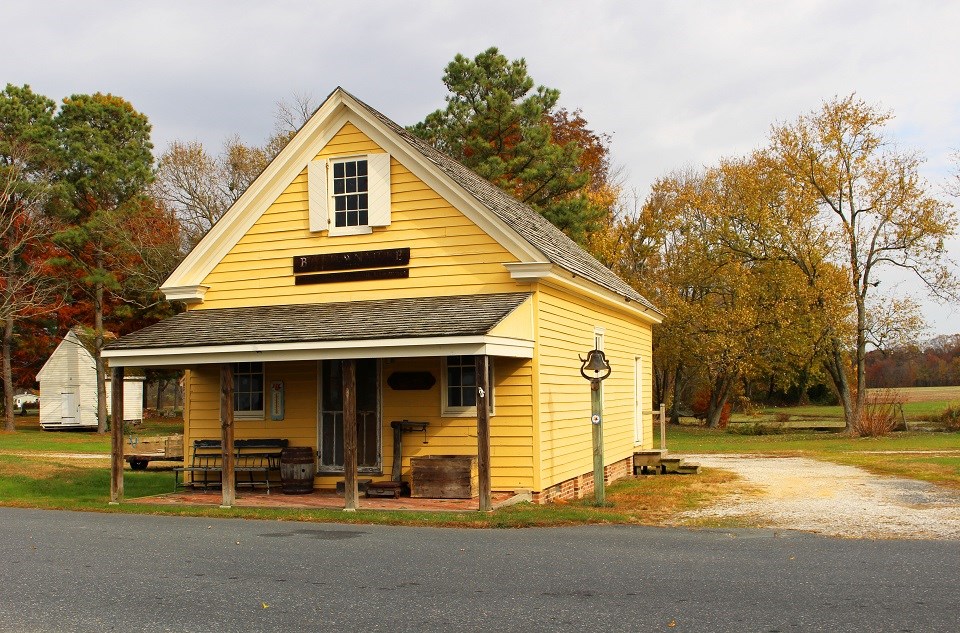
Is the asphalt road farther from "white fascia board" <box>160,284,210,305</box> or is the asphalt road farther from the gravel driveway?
"white fascia board" <box>160,284,210,305</box>

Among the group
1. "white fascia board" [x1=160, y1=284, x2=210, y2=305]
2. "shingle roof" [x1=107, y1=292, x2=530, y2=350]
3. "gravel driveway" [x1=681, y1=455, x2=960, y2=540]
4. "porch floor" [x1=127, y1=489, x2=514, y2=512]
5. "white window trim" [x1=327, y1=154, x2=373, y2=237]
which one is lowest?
"gravel driveway" [x1=681, y1=455, x2=960, y2=540]

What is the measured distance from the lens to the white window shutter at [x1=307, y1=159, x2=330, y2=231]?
1692cm

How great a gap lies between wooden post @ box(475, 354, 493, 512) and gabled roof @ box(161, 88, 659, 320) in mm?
2650

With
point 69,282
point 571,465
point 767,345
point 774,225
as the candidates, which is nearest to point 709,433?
point 767,345

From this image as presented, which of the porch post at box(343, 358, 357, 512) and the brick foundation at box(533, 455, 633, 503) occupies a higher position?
the porch post at box(343, 358, 357, 512)

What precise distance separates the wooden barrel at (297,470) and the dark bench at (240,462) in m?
0.28

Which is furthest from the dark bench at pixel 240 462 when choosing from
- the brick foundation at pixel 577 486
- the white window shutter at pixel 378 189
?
the brick foundation at pixel 577 486

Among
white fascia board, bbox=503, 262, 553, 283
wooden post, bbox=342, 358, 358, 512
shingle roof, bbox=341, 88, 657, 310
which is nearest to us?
wooden post, bbox=342, 358, 358, 512

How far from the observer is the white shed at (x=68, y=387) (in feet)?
153

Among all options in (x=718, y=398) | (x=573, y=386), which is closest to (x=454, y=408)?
(x=573, y=386)

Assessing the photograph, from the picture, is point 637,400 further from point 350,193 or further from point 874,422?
point 874,422

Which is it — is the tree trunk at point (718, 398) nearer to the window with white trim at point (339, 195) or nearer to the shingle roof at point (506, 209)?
the shingle roof at point (506, 209)

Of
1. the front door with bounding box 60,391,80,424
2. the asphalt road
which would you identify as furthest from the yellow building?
the front door with bounding box 60,391,80,424

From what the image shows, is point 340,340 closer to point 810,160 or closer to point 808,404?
point 810,160
